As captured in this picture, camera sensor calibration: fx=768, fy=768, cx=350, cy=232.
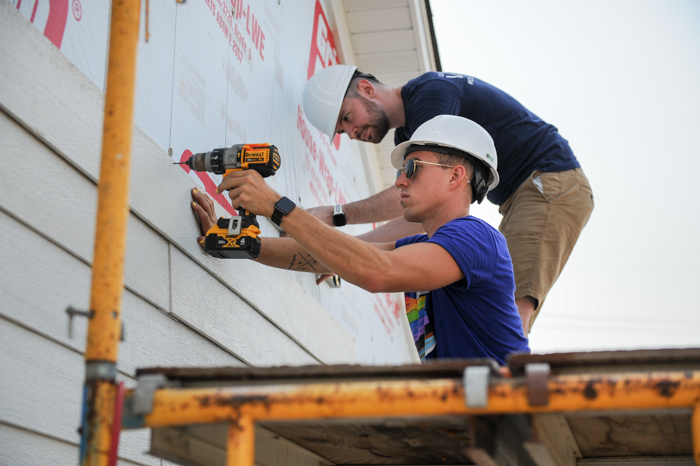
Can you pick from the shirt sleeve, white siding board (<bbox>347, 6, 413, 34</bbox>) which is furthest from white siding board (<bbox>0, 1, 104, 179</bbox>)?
white siding board (<bbox>347, 6, 413, 34</bbox>)

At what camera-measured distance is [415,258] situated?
2484 millimetres

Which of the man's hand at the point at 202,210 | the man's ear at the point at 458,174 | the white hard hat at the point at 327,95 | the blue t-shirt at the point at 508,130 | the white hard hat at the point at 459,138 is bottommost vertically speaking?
the man's hand at the point at 202,210

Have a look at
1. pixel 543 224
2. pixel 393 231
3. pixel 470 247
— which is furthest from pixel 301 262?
pixel 543 224

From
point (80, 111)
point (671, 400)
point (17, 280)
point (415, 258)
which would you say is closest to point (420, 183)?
point (415, 258)

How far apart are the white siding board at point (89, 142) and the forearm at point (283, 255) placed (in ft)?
0.34

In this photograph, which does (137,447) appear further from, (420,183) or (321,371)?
(420,183)

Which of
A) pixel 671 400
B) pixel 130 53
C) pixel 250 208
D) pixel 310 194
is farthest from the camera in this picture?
pixel 310 194

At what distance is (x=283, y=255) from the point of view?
343 centimetres

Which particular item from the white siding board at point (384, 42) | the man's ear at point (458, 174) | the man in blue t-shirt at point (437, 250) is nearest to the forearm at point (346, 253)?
the man in blue t-shirt at point (437, 250)

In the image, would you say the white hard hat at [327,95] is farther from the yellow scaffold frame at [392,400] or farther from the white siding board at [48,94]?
the yellow scaffold frame at [392,400]

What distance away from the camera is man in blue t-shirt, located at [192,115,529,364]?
249 centimetres

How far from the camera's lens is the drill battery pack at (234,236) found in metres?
2.85

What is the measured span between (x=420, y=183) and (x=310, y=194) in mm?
1823

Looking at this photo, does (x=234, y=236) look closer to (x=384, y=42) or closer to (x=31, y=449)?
(x=31, y=449)
